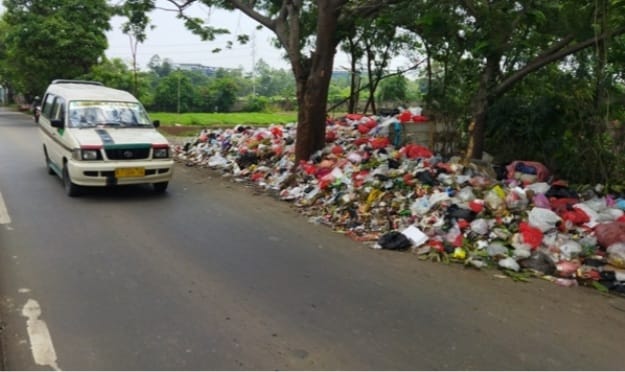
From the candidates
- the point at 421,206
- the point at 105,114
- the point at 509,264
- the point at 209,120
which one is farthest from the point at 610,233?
the point at 209,120

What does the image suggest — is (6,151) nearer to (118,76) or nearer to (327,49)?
(327,49)

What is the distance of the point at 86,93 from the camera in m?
9.75

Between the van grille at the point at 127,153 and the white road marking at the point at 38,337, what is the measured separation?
4.19m

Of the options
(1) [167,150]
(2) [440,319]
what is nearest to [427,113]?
(1) [167,150]

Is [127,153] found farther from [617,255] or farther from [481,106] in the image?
[617,255]

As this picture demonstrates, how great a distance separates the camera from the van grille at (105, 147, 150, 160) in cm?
828

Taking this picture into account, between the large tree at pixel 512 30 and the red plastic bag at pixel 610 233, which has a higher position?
the large tree at pixel 512 30

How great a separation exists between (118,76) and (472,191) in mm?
28789

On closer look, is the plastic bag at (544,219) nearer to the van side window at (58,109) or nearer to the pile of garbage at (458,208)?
the pile of garbage at (458,208)

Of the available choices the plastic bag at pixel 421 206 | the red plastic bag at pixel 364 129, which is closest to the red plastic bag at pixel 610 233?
the plastic bag at pixel 421 206

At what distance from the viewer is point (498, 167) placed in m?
8.67

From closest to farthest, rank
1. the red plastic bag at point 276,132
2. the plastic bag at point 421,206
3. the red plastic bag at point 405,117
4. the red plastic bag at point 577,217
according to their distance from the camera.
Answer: the red plastic bag at point 577,217 → the plastic bag at point 421,206 → the red plastic bag at point 405,117 → the red plastic bag at point 276,132

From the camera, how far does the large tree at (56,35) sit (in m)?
27.8

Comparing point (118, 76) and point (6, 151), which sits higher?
point (118, 76)
